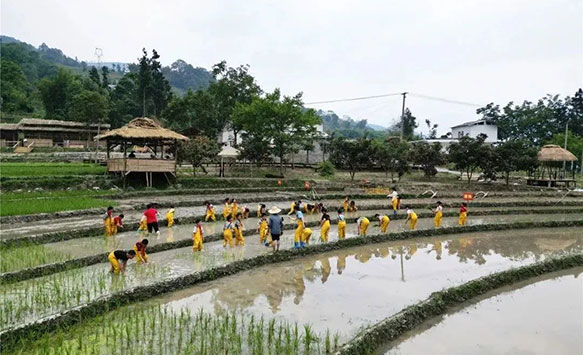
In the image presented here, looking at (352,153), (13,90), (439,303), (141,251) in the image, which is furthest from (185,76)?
(439,303)

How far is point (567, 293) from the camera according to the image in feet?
37.2

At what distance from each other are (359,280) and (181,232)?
7.52 meters

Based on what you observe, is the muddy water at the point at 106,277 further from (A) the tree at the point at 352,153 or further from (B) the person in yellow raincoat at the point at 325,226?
(A) the tree at the point at 352,153

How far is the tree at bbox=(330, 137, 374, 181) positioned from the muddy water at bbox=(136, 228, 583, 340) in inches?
666

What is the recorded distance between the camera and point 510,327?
8.76m

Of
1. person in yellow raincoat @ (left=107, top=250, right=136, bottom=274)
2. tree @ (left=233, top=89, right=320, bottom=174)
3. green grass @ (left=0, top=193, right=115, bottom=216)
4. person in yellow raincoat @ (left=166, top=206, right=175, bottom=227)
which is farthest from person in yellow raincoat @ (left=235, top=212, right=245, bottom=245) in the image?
tree @ (left=233, top=89, right=320, bottom=174)

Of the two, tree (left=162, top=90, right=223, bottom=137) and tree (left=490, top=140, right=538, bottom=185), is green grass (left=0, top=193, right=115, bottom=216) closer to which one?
tree (left=162, top=90, right=223, bottom=137)

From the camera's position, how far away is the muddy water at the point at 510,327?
779cm

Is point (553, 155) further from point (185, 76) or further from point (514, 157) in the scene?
point (185, 76)

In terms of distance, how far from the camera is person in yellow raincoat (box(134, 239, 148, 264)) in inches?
460

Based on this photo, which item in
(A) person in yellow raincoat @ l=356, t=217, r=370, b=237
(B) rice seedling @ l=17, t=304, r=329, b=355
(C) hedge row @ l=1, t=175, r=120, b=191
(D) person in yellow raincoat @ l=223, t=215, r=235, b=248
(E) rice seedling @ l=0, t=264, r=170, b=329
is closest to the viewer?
(B) rice seedling @ l=17, t=304, r=329, b=355

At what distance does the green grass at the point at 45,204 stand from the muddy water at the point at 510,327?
589 inches

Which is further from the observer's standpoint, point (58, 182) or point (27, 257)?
point (58, 182)

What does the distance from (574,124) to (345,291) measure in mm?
58593
